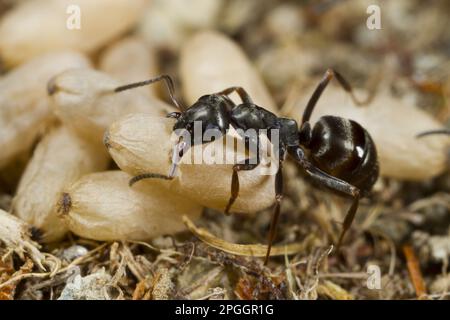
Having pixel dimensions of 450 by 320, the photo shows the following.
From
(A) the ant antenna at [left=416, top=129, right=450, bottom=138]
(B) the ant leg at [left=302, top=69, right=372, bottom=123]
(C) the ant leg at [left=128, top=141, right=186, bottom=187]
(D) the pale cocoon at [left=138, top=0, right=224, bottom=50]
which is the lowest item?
(A) the ant antenna at [left=416, top=129, right=450, bottom=138]

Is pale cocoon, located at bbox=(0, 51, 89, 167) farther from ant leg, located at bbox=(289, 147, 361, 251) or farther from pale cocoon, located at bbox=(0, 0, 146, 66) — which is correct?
ant leg, located at bbox=(289, 147, 361, 251)

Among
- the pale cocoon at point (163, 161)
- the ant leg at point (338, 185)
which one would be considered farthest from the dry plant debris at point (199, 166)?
the ant leg at point (338, 185)

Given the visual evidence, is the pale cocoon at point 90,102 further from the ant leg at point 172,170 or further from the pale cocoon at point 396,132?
the pale cocoon at point 396,132

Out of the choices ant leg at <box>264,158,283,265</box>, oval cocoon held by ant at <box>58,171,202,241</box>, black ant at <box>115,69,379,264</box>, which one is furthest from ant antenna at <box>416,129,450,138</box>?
oval cocoon held by ant at <box>58,171,202,241</box>

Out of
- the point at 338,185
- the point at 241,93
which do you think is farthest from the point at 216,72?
the point at 338,185

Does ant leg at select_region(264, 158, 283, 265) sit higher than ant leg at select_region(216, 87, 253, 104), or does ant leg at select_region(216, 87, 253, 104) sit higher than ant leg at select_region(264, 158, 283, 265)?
ant leg at select_region(216, 87, 253, 104)

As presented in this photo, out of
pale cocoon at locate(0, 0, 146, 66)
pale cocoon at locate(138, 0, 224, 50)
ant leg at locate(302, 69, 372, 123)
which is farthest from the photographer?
pale cocoon at locate(138, 0, 224, 50)
